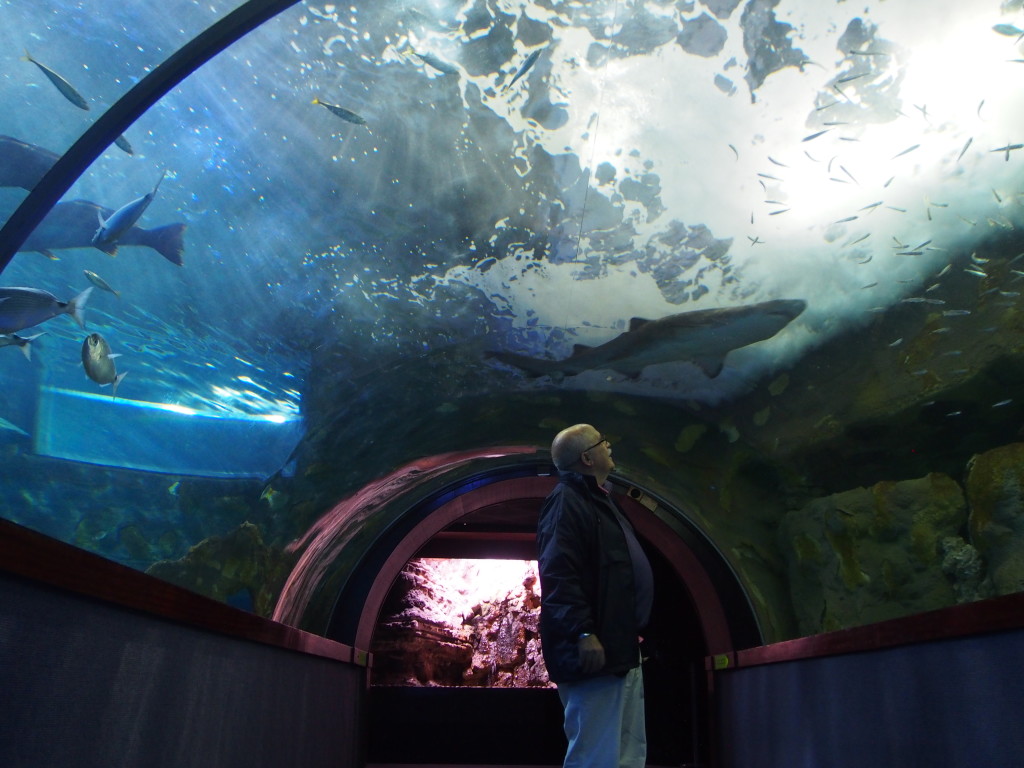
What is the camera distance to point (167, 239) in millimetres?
4965

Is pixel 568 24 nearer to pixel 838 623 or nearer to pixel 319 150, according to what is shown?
pixel 319 150

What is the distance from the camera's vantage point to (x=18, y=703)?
1.60 m

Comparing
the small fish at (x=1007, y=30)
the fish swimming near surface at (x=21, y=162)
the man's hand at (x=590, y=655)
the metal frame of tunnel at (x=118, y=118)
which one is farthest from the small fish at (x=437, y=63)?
the man's hand at (x=590, y=655)

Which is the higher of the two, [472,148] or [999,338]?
[472,148]

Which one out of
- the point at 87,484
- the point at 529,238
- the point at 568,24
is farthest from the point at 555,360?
the point at 87,484

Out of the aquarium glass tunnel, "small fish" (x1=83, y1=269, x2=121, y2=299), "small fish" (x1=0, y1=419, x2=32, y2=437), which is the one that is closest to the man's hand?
the aquarium glass tunnel

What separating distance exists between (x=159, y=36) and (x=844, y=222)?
4.48m

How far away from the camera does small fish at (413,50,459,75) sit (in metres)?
4.03

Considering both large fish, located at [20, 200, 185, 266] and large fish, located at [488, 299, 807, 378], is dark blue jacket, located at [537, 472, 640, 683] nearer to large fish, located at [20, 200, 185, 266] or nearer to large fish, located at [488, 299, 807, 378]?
large fish, located at [488, 299, 807, 378]

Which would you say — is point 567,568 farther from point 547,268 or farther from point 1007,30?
point 1007,30

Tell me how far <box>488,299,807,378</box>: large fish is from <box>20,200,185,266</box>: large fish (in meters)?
2.65

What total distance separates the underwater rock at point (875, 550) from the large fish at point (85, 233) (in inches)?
240

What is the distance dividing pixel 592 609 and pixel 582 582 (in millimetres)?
117

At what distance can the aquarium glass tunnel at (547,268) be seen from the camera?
4.04 metres
